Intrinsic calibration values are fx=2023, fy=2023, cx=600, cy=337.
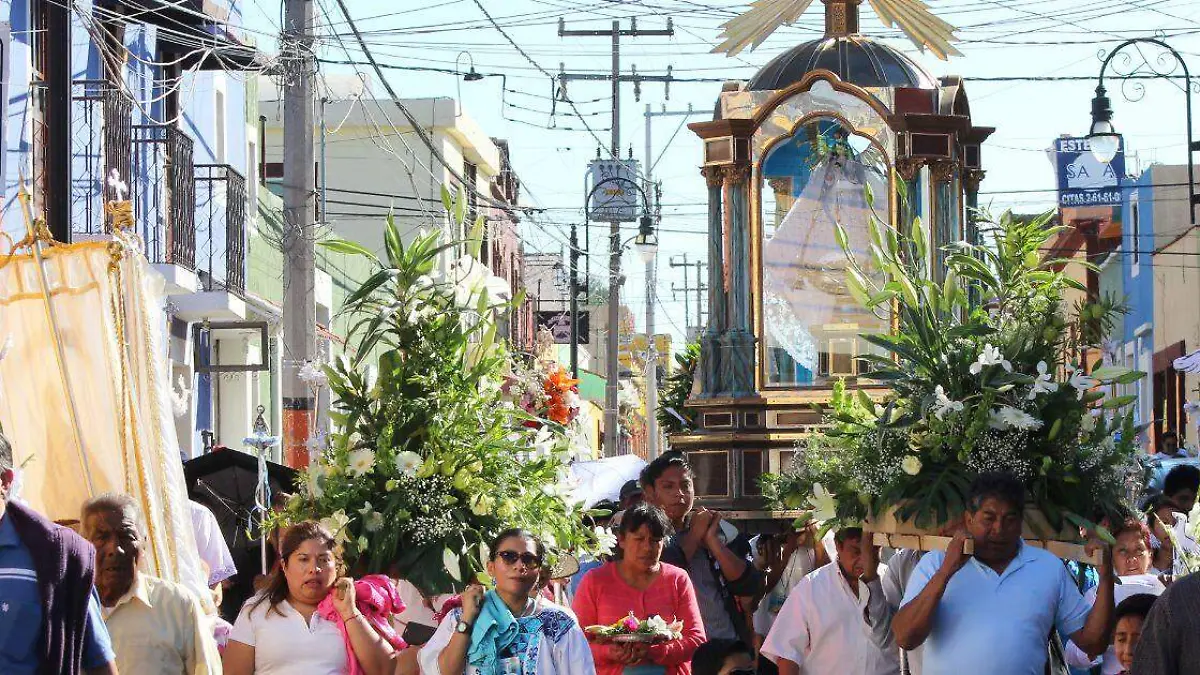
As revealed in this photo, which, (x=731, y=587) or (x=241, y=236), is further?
(x=241, y=236)

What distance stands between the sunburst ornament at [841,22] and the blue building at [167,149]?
4.37 meters

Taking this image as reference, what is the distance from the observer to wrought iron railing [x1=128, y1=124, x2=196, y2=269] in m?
18.3

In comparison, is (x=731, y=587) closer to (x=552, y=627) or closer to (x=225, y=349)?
(x=552, y=627)

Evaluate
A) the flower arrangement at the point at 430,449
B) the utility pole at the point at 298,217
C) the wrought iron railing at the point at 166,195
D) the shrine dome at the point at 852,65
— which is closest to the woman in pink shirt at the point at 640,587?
the flower arrangement at the point at 430,449

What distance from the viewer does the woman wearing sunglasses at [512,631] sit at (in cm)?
665

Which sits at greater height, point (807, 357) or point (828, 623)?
point (807, 357)

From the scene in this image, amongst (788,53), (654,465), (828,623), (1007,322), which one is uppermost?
(788,53)

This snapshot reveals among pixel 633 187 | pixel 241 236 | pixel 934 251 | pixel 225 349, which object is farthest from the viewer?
pixel 633 187

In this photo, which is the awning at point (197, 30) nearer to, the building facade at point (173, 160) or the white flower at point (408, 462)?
the building facade at point (173, 160)

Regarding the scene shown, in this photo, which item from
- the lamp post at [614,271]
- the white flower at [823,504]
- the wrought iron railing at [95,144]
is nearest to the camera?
the white flower at [823,504]

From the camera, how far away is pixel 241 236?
21.3m

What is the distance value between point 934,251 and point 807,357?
3.49 feet

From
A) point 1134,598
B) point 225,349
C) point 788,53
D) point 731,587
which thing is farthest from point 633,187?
point 1134,598

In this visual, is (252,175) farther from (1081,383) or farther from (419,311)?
(1081,383)
